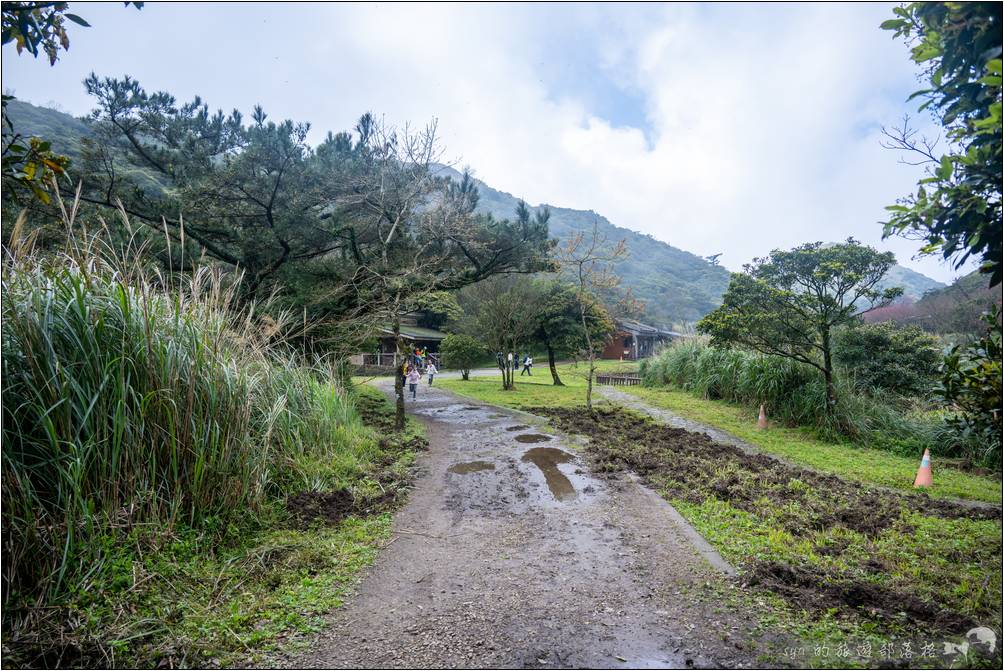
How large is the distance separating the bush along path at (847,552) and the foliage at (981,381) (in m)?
0.95

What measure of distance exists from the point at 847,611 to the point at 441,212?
8.80 metres

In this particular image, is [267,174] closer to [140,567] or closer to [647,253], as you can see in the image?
[140,567]

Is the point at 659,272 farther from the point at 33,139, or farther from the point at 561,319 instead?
the point at 33,139

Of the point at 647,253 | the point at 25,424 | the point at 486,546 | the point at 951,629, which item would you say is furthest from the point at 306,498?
the point at 647,253

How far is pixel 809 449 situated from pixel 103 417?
26.7 feet

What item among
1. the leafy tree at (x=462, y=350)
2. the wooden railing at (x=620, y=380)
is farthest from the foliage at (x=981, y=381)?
the leafy tree at (x=462, y=350)

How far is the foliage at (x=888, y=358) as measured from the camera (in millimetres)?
8672

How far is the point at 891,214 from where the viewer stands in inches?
92.4

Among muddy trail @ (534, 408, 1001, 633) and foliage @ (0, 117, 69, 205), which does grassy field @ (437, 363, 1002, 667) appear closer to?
muddy trail @ (534, 408, 1001, 633)

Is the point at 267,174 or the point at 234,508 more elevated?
the point at 267,174

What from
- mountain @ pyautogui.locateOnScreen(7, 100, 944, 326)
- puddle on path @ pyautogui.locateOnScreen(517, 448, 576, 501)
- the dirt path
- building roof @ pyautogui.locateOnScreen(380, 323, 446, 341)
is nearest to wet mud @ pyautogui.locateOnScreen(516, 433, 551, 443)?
puddle on path @ pyautogui.locateOnScreen(517, 448, 576, 501)

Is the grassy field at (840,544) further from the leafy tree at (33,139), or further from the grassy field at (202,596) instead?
the leafy tree at (33,139)

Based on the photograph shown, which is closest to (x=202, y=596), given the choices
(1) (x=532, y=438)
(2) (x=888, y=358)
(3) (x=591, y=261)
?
(1) (x=532, y=438)

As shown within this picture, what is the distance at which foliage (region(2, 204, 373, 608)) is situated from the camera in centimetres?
240
